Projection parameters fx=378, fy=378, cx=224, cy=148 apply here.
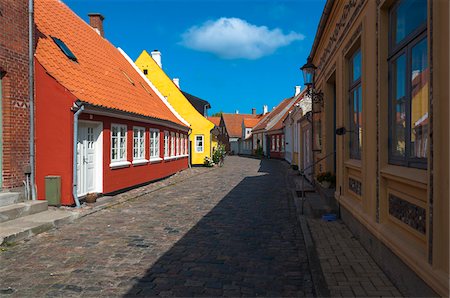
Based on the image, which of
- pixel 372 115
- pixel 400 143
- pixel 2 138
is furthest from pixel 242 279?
pixel 2 138

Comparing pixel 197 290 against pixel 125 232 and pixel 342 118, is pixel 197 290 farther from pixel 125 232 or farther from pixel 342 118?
pixel 342 118

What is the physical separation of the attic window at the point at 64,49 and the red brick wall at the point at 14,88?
6.72ft

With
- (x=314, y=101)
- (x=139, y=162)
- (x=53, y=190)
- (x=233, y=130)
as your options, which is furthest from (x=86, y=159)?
(x=233, y=130)

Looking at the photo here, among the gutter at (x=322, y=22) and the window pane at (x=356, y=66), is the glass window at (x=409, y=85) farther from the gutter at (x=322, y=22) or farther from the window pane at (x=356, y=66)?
the gutter at (x=322, y=22)

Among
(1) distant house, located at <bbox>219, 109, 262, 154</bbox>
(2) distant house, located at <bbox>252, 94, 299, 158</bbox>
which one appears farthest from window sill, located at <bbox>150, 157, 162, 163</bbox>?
(1) distant house, located at <bbox>219, 109, 262, 154</bbox>

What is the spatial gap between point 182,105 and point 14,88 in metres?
19.1

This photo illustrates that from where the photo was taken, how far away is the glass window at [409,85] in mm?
3600

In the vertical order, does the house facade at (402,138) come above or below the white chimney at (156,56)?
below

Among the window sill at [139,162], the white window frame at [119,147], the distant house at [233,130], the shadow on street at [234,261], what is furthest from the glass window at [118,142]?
the distant house at [233,130]

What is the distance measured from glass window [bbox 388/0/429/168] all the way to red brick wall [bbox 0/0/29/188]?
7658 millimetres

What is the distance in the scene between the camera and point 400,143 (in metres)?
4.25

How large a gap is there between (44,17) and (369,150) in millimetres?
10813

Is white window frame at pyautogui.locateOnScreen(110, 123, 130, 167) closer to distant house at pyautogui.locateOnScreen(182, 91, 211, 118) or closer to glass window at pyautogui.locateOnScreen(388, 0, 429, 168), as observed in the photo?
glass window at pyautogui.locateOnScreen(388, 0, 429, 168)

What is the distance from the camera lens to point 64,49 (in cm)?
1105
